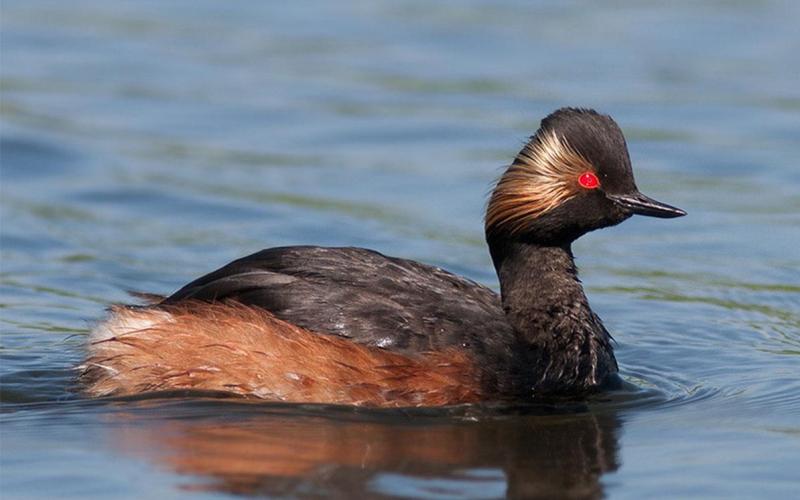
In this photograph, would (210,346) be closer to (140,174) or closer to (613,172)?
(613,172)

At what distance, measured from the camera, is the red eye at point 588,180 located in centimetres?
941

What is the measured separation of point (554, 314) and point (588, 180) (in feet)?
2.61

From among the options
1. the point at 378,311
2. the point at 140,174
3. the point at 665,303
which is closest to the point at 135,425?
the point at 378,311

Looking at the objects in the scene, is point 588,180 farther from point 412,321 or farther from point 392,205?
point 392,205

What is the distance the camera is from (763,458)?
8266 millimetres

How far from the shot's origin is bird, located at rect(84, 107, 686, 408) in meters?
8.98

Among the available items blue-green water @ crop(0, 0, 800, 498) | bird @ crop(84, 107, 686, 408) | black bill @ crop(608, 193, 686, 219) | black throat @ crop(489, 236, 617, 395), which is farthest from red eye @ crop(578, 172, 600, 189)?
blue-green water @ crop(0, 0, 800, 498)

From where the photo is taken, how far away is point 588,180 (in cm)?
942

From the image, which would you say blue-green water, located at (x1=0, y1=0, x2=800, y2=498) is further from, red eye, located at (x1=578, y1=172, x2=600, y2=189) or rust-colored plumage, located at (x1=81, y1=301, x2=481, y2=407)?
red eye, located at (x1=578, y1=172, x2=600, y2=189)

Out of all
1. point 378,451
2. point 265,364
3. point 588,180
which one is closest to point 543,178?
point 588,180

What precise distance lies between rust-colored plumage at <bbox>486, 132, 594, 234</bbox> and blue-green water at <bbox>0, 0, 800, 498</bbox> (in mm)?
1129

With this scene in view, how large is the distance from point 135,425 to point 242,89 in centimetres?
914

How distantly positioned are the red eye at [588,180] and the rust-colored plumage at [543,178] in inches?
0.9

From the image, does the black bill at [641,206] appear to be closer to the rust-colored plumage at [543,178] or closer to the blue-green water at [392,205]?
the rust-colored plumage at [543,178]
